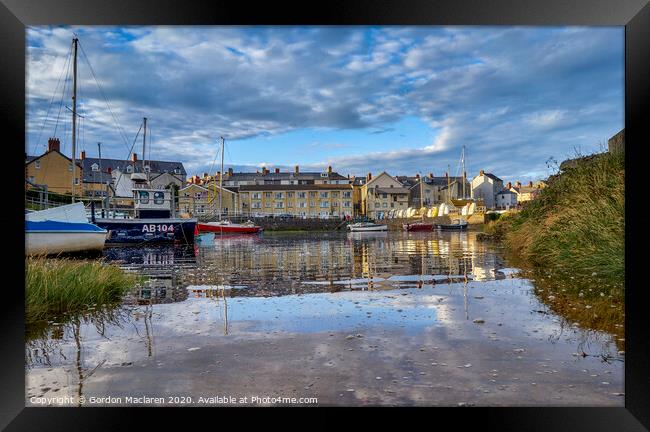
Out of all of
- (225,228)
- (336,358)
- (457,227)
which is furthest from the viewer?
(457,227)

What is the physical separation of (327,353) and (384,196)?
8464cm

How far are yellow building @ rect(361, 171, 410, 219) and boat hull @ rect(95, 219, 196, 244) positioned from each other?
197 feet

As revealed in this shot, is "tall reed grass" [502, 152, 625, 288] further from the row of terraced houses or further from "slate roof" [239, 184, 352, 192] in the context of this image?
"slate roof" [239, 184, 352, 192]

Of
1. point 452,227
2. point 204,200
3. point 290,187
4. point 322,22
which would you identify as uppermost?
point 290,187

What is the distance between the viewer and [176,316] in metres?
5.55

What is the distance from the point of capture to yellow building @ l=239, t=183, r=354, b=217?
270ft

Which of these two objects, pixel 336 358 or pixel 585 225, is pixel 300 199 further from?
pixel 336 358

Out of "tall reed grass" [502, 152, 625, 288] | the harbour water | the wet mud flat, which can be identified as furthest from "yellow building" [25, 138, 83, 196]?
the wet mud flat

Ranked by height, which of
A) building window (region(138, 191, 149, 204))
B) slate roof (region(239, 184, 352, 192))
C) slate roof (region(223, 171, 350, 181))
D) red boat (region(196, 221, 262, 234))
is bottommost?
red boat (region(196, 221, 262, 234))

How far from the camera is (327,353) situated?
12.7 feet

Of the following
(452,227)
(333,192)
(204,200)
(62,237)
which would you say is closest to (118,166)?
(204,200)
